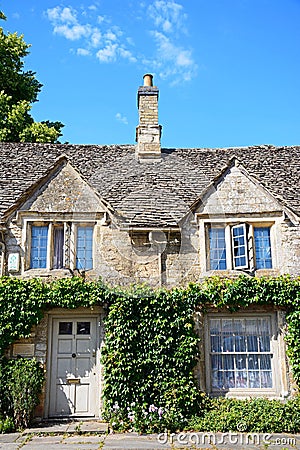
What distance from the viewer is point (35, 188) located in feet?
38.0

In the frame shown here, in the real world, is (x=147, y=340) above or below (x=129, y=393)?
above

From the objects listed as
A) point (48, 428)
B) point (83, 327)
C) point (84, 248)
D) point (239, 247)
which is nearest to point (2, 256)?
point (84, 248)

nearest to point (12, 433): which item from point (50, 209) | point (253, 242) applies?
point (50, 209)

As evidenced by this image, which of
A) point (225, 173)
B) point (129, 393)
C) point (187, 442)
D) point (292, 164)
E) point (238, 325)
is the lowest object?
point (187, 442)

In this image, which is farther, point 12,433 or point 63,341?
point 63,341

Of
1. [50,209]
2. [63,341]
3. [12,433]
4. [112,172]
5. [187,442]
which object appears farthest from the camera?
[112,172]

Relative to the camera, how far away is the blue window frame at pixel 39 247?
1107 cm

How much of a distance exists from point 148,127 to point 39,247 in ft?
18.8

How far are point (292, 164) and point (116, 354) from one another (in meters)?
8.23

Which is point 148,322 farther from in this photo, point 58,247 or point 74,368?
point 58,247

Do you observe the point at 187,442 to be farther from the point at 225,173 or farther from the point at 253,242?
the point at 225,173

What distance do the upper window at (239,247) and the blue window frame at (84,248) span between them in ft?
10.1

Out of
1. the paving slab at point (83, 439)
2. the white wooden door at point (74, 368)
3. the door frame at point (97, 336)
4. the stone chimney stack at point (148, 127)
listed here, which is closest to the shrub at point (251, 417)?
the paving slab at point (83, 439)

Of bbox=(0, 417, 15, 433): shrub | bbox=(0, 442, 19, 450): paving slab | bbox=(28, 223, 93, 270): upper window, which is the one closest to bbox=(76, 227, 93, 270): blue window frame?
bbox=(28, 223, 93, 270): upper window
